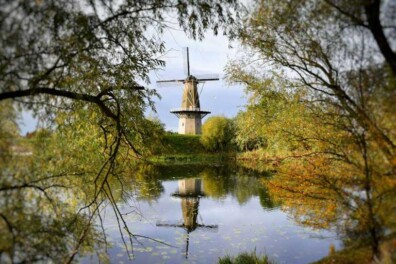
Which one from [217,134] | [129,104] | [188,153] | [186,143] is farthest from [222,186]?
[186,143]

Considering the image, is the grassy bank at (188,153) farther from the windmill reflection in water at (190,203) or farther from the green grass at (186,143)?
the windmill reflection in water at (190,203)

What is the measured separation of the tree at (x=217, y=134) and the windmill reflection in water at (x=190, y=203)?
20.4 m

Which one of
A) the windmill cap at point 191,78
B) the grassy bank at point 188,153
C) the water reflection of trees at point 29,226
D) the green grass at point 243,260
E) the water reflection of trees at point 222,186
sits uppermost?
the windmill cap at point 191,78

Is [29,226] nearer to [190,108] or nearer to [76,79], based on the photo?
[76,79]

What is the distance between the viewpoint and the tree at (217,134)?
44.3m

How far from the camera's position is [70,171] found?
7.04 metres

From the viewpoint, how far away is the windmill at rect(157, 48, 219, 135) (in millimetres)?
49572

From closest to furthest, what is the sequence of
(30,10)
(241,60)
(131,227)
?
(30,10), (241,60), (131,227)

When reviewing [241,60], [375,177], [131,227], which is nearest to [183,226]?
[131,227]

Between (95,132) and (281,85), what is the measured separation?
4.92 metres

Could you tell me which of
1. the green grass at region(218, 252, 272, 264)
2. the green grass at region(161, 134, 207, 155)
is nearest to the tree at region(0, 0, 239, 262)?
the green grass at region(218, 252, 272, 264)

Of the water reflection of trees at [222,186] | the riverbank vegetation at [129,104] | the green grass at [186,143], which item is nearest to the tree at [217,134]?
the green grass at [186,143]

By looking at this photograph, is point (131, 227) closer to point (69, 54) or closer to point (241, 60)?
point (241, 60)

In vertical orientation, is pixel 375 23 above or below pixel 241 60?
below
